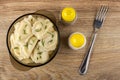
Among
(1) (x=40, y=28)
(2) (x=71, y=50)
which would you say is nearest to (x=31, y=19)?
(1) (x=40, y=28)

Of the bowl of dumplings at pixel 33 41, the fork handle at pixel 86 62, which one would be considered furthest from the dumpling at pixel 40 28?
the fork handle at pixel 86 62

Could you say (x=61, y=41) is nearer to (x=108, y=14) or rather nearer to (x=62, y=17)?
(x=62, y=17)

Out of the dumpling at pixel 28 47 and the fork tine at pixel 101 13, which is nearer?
the dumpling at pixel 28 47

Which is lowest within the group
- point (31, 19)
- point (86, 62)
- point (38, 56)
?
point (86, 62)

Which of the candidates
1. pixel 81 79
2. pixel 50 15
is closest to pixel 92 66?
pixel 81 79

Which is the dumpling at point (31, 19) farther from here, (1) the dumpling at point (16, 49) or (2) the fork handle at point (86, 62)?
(2) the fork handle at point (86, 62)

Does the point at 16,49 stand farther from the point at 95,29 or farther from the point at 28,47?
the point at 95,29
